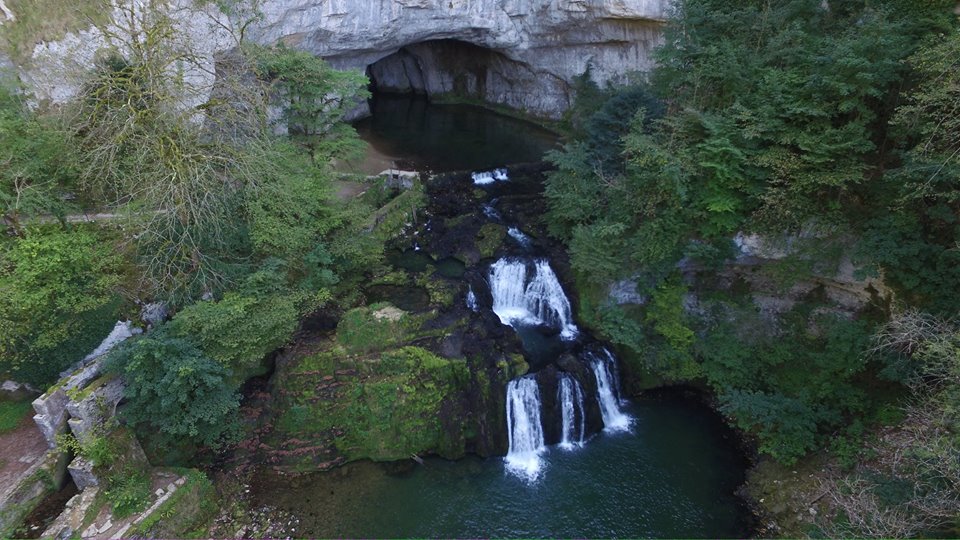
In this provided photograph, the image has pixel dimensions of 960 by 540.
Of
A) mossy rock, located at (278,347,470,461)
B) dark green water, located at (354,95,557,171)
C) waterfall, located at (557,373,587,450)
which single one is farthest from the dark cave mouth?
mossy rock, located at (278,347,470,461)

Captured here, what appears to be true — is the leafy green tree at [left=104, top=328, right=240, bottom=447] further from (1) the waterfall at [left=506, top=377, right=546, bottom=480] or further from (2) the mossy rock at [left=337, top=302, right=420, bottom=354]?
(1) the waterfall at [left=506, top=377, right=546, bottom=480]

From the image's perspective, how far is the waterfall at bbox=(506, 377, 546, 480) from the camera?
12742 millimetres

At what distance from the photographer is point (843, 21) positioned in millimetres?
12836

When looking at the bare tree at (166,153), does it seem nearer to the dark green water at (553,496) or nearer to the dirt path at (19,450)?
the dirt path at (19,450)

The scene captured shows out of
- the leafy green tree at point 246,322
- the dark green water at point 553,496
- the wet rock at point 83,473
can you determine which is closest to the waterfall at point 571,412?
the dark green water at point 553,496

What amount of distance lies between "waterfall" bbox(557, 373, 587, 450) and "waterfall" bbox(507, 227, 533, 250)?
5622mm

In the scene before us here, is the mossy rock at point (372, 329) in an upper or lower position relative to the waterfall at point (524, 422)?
upper

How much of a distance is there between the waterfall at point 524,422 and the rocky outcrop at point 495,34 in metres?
13.3

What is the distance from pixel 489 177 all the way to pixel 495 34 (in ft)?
30.2

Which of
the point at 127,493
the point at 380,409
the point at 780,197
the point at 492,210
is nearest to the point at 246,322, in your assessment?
the point at 380,409

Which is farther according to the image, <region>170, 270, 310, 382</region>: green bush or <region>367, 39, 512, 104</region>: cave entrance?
<region>367, 39, 512, 104</region>: cave entrance

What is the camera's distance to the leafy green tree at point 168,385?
33.0 feet

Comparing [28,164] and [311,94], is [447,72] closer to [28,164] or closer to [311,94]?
[311,94]

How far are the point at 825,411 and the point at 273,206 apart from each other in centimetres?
1422
